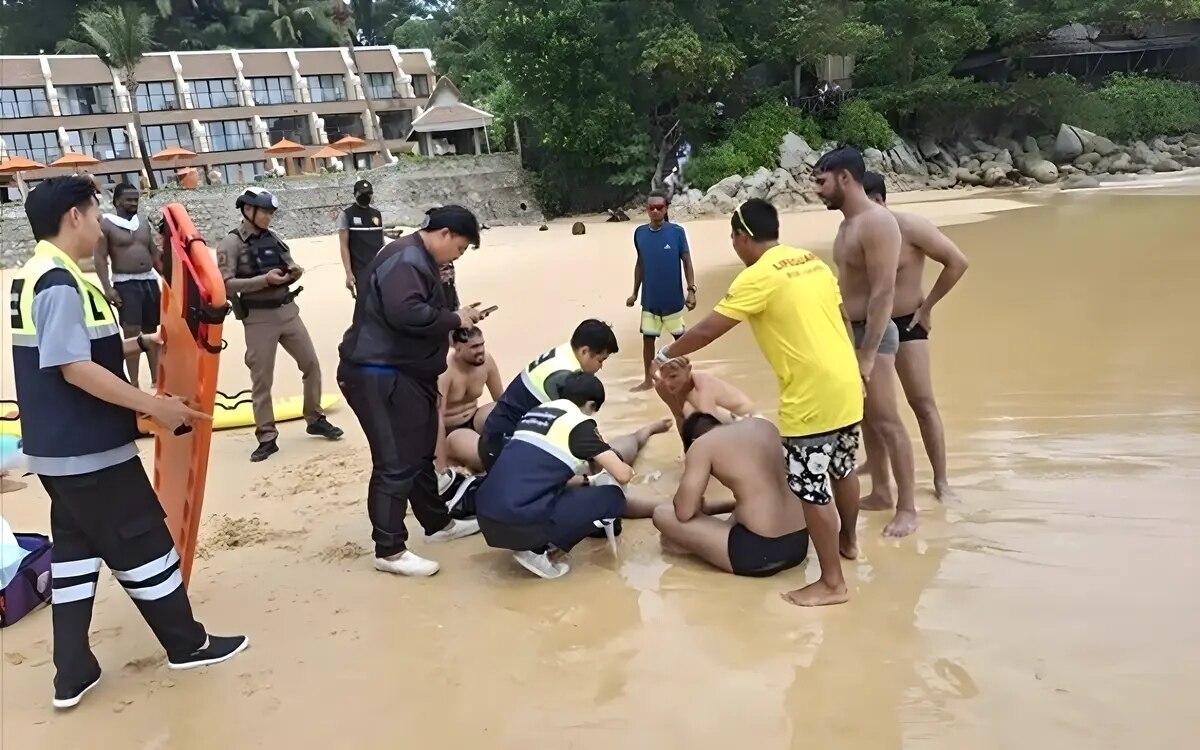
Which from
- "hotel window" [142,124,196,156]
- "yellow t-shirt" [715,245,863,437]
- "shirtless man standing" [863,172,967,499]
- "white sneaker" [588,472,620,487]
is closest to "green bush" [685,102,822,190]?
"shirtless man standing" [863,172,967,499]

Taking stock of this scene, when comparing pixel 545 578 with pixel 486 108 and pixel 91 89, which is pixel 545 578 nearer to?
pixel 486 108

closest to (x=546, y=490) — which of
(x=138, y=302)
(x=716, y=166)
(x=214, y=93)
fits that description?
(x=138, y=302)

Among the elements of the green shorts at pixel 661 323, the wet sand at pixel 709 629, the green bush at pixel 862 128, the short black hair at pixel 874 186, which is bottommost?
the wet sand at pixel 709 629

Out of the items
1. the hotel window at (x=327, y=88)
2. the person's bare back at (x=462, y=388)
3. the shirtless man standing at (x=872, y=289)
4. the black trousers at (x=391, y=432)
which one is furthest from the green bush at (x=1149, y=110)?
the hotel window at (x=327, y=88)

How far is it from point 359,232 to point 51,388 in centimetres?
497

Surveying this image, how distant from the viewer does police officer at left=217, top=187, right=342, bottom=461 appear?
5.73 metres

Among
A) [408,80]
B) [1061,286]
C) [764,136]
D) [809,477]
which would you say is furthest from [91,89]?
[809,477]

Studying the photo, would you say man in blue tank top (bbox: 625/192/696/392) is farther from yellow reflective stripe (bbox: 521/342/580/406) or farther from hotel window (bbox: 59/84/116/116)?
hotel window (bbox: 59/84/116/116)

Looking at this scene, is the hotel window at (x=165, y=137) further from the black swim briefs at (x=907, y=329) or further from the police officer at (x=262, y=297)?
the black swim briefs at (x=907, y=329)

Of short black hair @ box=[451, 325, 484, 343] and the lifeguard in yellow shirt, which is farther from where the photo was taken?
short black hair @ box=[451, 325, 484, 343]

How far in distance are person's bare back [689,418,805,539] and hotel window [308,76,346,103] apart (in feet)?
133

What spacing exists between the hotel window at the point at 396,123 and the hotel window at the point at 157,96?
9180 millimetres

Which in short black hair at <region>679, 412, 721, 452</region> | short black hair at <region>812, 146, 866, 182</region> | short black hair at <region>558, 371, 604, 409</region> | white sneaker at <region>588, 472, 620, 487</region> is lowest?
white sneaker at <region>588, 472, 620, 487</region>

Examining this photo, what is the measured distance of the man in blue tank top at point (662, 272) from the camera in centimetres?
687
